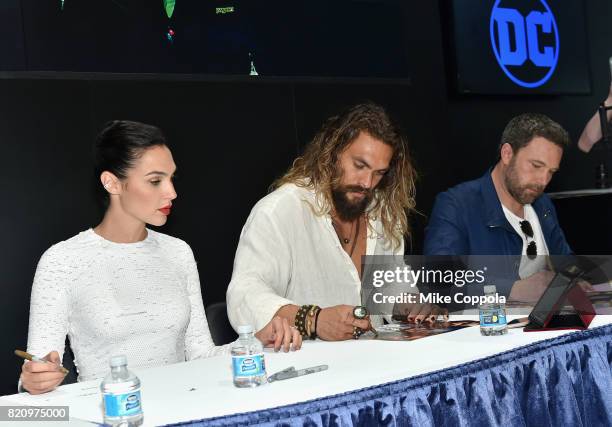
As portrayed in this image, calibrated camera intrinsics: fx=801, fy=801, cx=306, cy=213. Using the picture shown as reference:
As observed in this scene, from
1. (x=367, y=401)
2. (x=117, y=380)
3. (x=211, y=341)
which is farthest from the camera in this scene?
(x=211, y=341)

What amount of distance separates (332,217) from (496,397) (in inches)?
45.4

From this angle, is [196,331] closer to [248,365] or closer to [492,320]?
[248,365]

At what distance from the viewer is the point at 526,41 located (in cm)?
557

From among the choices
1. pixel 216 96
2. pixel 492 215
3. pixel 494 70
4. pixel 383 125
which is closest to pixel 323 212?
pixel 383 125

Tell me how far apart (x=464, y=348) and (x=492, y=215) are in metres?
1.35

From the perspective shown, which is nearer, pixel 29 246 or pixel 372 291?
pixel 372 291

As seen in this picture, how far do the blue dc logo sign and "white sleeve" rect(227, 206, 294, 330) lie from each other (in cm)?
312

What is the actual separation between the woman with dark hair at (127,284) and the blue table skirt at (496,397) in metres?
Result: 0.55

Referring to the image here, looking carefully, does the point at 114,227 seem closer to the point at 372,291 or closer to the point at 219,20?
the point at 372,291

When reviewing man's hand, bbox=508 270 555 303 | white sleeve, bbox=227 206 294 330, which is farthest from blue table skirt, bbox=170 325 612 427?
white sleeve, bbox=227 206 294 330

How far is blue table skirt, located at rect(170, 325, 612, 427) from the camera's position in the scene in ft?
5.44

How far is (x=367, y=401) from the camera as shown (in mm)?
1716

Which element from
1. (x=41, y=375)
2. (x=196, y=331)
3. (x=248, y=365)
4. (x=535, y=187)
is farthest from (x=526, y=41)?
(x=41, y=375)

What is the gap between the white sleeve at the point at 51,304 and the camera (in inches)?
88.5
